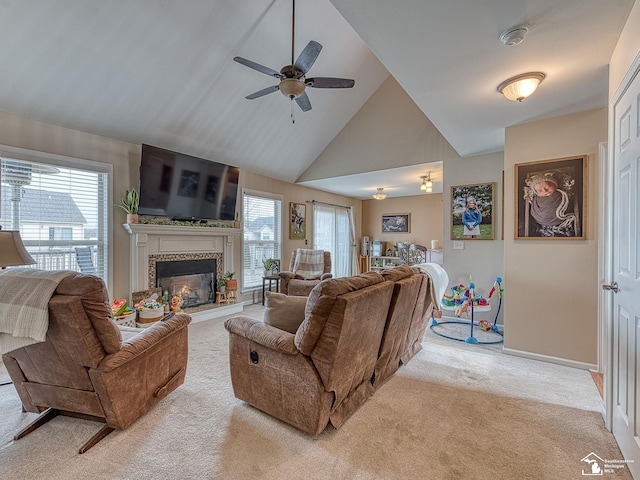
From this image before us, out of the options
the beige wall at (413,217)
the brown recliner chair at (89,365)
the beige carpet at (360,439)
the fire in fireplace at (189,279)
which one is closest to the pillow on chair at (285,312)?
the beige carpet at (360,439)

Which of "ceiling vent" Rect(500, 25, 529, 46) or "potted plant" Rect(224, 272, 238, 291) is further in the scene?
"potted plant" Rect(224, 272, 238, 291)

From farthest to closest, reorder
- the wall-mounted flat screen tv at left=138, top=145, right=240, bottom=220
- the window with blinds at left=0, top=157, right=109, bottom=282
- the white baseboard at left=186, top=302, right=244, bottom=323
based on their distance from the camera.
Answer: the white baseboard at left=186, top=302, right=244, bottom=323 < the wall-mounted flat screen tv at left=138, top=145, right=240, bottom=220 < the window with blinds at left=0, top=157, right=109, bottom=282

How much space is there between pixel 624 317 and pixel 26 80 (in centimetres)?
507

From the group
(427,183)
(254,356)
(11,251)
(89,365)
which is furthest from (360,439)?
(427,183)

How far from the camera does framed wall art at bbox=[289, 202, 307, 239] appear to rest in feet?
20.7

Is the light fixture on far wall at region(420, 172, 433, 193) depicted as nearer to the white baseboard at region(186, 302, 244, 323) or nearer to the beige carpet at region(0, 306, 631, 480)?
the beige carpet at region(0, 306, 631, 480)

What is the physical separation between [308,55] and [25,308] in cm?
255

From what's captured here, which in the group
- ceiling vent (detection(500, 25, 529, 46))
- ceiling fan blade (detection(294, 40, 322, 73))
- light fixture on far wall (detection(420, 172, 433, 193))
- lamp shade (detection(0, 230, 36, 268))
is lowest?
lamp shade (detection(0, 230, 36, 268))

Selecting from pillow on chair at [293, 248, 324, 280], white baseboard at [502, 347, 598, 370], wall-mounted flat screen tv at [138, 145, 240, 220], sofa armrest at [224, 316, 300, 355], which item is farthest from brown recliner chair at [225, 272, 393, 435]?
pillow on chair at [293, 248, 324, 280]

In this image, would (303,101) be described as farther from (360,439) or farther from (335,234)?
(335,234)

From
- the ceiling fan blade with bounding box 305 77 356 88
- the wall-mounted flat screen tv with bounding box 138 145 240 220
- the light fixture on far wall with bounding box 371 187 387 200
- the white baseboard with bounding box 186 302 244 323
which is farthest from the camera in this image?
the light fixture on far wall with bounding box 371 187 387 200

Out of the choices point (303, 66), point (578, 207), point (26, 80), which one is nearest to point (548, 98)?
point (578, 207)

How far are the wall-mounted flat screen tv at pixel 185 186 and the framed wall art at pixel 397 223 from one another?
433 cm

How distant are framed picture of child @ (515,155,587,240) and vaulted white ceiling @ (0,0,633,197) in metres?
0.51
